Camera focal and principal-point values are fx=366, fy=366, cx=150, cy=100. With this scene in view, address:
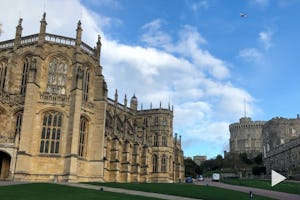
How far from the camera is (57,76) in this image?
144 feet

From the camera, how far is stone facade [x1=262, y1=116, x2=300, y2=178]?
261 ft

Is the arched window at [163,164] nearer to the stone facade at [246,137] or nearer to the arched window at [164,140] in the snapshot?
the arched window at [164,140]

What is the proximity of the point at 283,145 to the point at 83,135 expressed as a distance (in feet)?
197

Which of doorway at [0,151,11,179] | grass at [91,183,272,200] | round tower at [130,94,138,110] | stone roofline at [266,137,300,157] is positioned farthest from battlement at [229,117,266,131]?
doorway at [0,151,11,179]

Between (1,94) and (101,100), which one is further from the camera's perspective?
(101,100)

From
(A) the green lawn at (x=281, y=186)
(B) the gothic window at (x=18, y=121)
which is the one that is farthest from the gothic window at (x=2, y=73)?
(A) the green lawn at (x=281, y=186)

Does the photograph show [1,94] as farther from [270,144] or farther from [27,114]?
[270,144]

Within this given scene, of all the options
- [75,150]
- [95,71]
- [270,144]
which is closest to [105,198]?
[75,150]

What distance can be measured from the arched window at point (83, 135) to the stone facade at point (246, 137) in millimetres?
114003

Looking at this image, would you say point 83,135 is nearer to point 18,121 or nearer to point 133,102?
point 18,121

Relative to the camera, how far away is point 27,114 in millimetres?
39969

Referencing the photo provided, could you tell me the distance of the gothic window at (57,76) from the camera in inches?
1708

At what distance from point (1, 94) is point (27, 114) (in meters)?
4.22

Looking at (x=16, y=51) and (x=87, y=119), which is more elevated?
(x=16, y=51)
